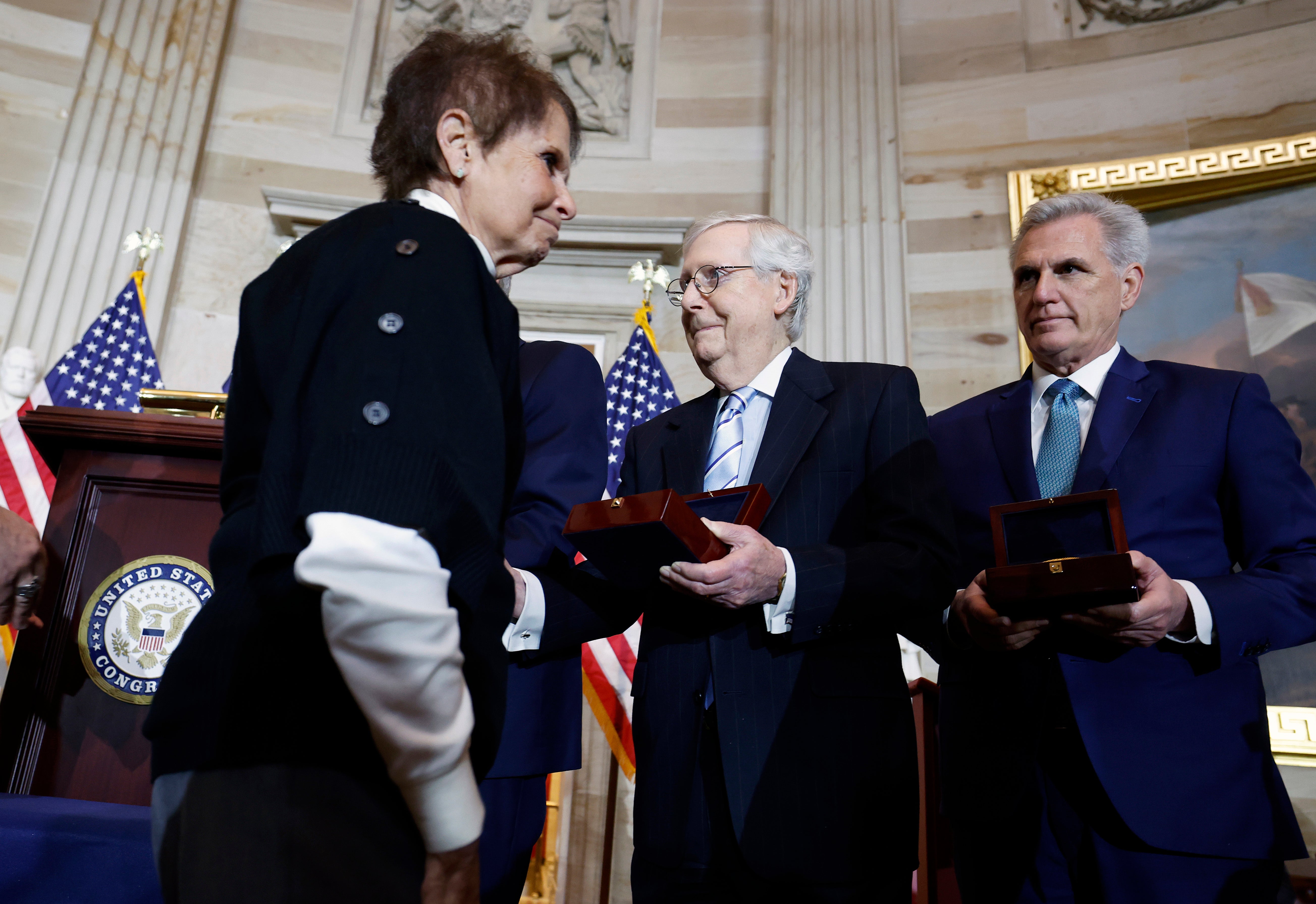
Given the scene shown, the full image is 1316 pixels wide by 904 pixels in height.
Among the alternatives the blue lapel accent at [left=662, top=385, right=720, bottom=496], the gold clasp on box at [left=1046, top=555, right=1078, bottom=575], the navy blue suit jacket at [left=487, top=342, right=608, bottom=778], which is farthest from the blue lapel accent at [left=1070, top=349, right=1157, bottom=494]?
the navy blue suit jacket at [left=487, top=342, right=608, bottom=778]

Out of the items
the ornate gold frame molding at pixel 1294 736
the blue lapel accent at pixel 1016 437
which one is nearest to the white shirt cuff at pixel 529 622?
the blue lapel accent at pixel 1016 437

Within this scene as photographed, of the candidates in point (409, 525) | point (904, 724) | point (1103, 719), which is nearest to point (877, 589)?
point (904, 724)

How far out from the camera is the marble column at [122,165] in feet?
19.0

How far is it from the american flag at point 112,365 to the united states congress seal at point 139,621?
9.87ft

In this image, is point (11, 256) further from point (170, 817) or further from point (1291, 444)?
point (1291, 444)

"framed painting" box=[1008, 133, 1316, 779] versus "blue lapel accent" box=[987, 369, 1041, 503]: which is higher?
"framed painting" box=[1008, 133, 1316, 779]

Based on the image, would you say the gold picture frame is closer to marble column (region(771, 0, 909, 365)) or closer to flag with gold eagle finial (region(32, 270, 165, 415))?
marble column (region(771, 0, 909, 365))

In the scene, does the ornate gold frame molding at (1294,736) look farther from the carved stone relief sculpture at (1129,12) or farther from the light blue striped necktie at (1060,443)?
the carved stone relief sculpture at (1129,12)

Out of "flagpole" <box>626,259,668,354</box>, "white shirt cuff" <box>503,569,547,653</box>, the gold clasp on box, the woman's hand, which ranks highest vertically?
"flagpole" <box>626,259,668,354</box>

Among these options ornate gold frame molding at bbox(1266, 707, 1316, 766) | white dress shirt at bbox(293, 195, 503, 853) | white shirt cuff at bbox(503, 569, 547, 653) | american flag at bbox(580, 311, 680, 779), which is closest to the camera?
white dress shirt at bbox(293, 195, 503, 853)

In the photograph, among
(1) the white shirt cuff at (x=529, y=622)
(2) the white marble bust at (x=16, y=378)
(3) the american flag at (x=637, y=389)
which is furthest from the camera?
(2) the white marble bust at (x=16, y=378)

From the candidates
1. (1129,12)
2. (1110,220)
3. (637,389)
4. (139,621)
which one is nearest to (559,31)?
(637,389)

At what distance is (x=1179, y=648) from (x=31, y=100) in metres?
7.28

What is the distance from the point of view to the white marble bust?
5176mm
